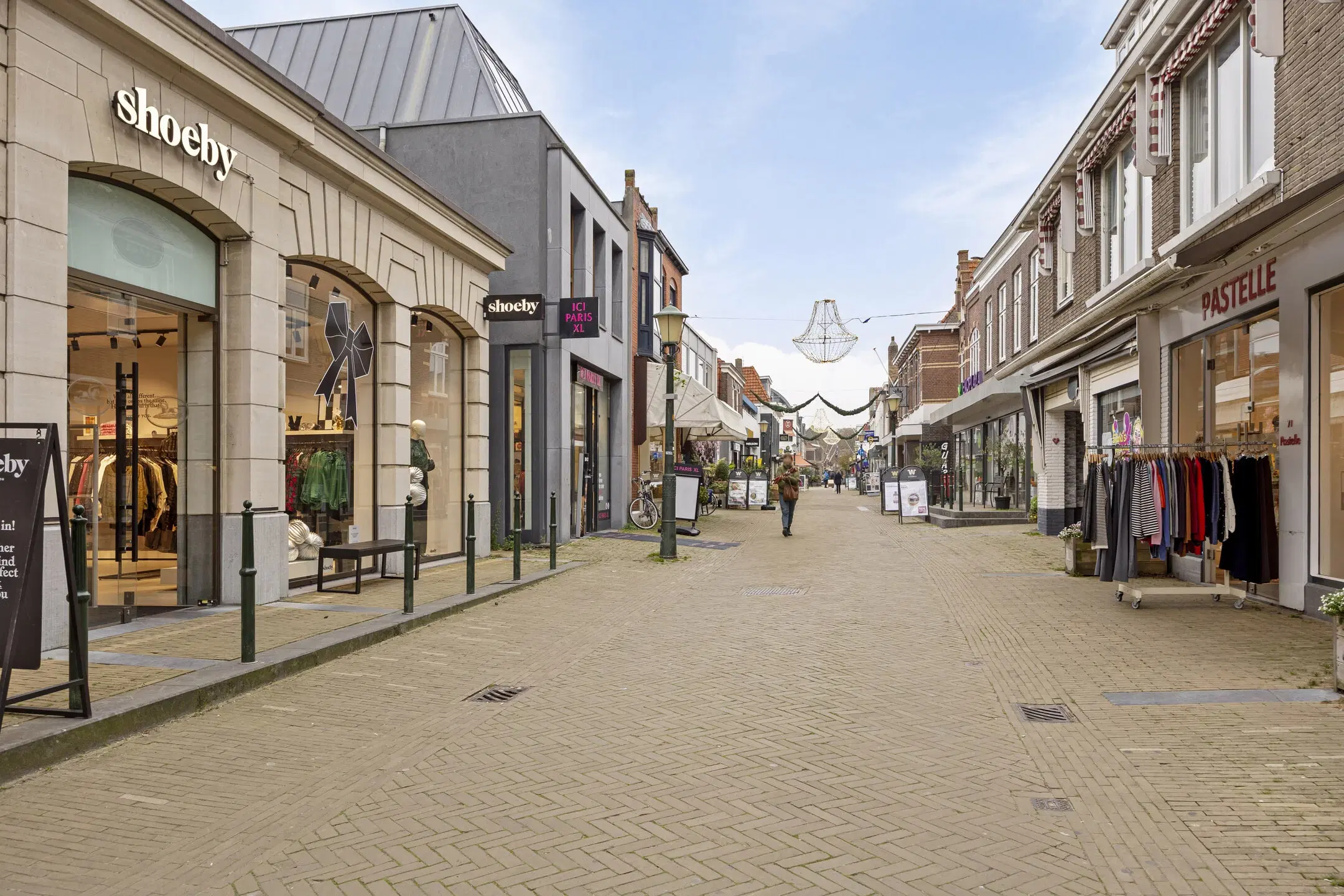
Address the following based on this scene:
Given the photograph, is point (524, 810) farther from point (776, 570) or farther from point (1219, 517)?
point (776, 570)

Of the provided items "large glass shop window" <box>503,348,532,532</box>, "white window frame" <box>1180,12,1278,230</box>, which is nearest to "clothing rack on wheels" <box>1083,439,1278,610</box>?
"white window frame" <box>1180,12,1278,230</box>

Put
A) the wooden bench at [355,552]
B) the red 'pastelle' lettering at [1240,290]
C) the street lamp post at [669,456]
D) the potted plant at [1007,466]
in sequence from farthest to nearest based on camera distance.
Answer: the potted plant at [1007,466], the street lamp post at [669,456], the wooden bench at [355,552], the red 'pastelle' lettering at [1240,290]

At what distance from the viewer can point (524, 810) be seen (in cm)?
421

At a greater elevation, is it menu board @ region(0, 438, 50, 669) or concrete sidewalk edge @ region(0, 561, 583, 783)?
menu board @ region(0, 438, 50, 669)

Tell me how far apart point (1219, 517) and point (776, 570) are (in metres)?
5.93

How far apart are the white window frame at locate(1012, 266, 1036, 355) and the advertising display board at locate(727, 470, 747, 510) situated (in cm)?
A: 1095

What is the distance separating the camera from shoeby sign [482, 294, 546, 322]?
48.5 feet

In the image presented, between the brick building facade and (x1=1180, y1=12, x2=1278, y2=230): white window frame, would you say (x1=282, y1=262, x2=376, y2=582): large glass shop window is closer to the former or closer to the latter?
the brick building facade

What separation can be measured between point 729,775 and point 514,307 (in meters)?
11.0

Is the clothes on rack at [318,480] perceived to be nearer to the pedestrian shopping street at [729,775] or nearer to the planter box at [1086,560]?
the pedestrian shopping street at [729,775]

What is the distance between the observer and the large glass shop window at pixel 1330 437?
8.73 meters

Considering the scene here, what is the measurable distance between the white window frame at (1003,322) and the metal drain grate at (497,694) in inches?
887

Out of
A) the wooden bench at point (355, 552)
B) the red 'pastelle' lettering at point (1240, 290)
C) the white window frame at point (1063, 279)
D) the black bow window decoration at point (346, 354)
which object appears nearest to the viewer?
the red 'pastelle' lettering at point (1240, 290)

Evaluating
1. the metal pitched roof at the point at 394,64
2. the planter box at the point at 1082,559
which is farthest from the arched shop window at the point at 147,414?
the planter box at the point at 1082,559
